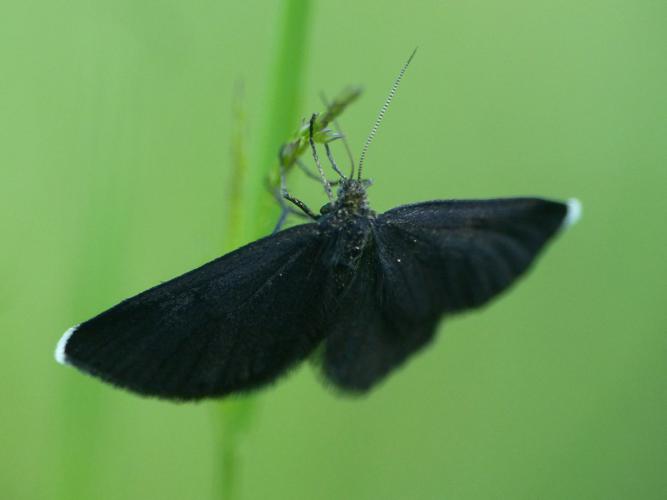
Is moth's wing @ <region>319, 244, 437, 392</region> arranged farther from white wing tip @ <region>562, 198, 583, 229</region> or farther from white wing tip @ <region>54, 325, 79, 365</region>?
white wing tip @ <region>54, 325, 79, 365</region>

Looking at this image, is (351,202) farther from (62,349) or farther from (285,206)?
(62,349)

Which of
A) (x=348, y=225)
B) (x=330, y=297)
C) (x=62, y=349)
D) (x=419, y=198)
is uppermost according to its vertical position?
(x=419, y=198)

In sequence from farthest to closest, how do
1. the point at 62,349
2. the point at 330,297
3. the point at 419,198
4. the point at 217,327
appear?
1. the point at 419,198
2. the point at 330,297
3. the point at 217,327
4. the point at 62,349

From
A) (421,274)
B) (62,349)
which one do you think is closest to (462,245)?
(421,274)

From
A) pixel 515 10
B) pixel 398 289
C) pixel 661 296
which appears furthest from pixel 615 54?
pixel 398 289

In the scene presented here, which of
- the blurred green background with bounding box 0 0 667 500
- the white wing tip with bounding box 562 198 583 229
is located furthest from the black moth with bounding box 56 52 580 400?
the blurred green background with bounding box 0 0 667 500

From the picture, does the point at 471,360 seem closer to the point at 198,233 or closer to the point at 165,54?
the point at 198,233
